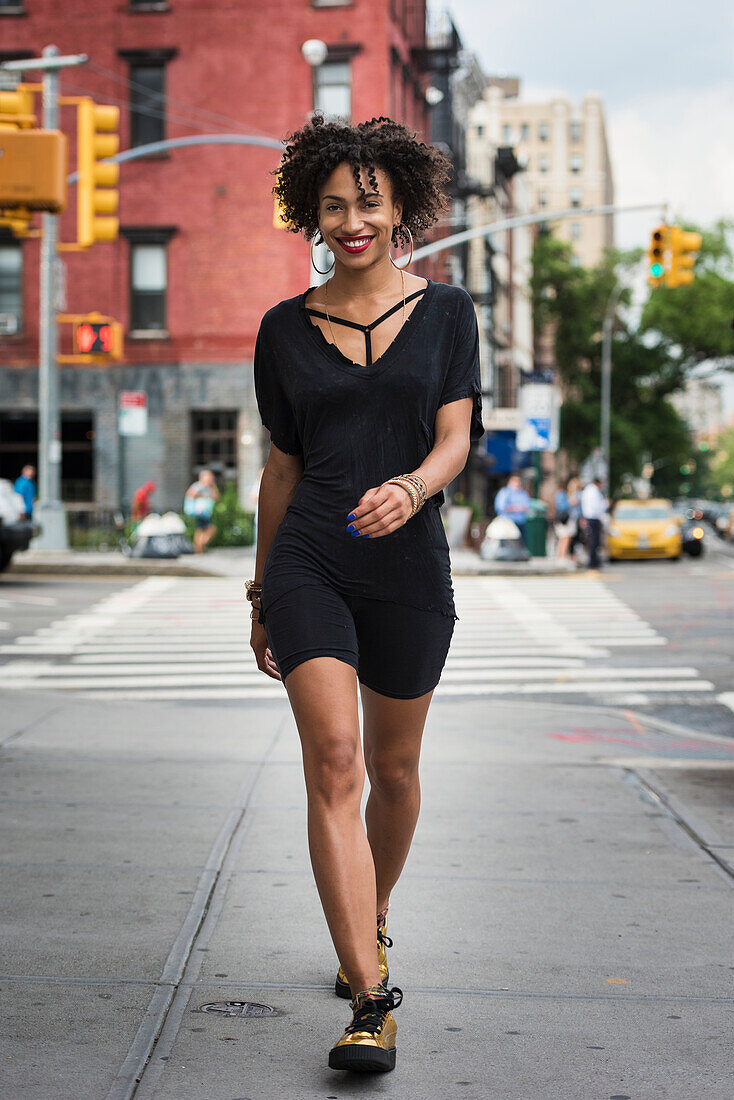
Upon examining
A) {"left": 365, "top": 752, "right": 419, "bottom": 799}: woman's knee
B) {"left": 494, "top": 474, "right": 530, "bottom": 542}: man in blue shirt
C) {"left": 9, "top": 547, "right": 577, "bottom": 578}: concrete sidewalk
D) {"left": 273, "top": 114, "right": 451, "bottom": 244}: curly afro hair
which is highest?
{"left": 494, "top": 474, "right": 530, "bottom": 542}: man in blue shirt

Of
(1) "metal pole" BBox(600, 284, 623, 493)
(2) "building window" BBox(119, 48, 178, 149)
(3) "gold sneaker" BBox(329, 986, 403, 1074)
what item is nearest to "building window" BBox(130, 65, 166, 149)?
(2) "building window" BBox(119, 48, 178, 149)

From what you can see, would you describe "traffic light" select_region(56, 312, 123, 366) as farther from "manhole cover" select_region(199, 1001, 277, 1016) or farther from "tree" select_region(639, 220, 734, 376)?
"tree" select_region(639, 220, 734, 376)

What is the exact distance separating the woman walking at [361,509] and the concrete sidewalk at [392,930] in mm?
275

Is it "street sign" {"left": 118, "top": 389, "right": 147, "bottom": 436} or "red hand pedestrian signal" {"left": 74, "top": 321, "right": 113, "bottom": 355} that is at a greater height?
"red hand pedestrian signal" {"left": 74, "top": 321, "right": 113, "bottom": 355}

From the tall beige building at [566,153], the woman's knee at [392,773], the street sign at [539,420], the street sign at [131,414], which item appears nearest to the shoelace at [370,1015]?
the woman's knee at [392,773]

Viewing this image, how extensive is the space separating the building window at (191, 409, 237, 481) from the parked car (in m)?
12.4

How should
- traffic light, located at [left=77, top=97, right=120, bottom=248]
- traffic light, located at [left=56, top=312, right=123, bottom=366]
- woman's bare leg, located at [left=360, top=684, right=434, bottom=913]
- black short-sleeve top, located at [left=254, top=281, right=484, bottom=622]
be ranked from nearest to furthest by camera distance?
black short-sleeve top, located at [left=254, top=281, right=484, bottom=622], woman's bare leg, located at [left=360, top=684, right=434, bottom=913], traffic light, located at [left=77, top=97, right=120, bottom=248], traffic light, located at [left=56, top=312, right=123, bottom=366]

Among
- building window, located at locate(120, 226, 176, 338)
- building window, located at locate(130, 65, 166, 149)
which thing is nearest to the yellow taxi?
building window, located at locate(120, 226, 176, 338)

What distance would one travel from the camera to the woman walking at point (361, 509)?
338 cm

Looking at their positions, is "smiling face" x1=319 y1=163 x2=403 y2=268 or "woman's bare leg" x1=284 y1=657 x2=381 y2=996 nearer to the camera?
"woman's bare leg" x1=284 y1=657 x2=381 y2=996

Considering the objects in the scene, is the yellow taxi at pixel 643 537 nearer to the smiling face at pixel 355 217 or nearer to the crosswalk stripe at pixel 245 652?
the crosswalk stripe at pixel 245 652

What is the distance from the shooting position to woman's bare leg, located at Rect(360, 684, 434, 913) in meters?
3.63

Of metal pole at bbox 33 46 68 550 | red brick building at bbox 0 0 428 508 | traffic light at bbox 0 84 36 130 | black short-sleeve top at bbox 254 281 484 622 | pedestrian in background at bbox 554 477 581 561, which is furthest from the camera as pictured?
red brick building at bbox 0 0 428 508

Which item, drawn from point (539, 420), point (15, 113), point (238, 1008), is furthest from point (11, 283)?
point (238, 1008)
